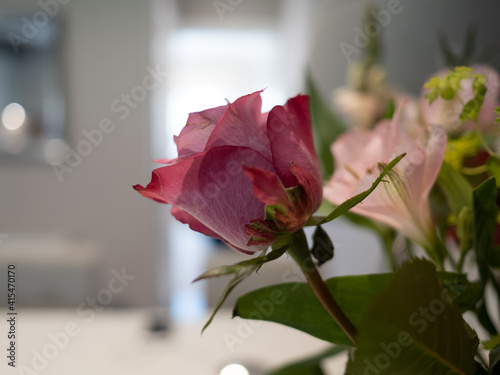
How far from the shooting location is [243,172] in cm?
16

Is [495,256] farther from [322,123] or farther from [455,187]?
[322,123]

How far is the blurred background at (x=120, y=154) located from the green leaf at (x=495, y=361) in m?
0.51

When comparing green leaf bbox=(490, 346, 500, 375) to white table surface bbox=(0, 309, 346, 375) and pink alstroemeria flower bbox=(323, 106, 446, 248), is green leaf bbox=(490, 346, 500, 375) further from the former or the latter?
white table surface bbox=(0, 309, 346, 375)

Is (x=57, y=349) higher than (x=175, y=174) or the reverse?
the reverse

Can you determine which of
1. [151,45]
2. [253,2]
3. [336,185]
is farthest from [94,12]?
[336,185]

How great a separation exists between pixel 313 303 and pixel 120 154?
338 cm

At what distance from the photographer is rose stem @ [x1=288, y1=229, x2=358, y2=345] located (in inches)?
7.0

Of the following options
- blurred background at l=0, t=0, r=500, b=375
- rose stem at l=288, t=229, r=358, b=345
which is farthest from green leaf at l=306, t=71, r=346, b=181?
blurred background at l=0, t=0, r=500, b=375

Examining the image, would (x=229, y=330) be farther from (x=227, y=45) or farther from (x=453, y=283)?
(x=227, y=45)

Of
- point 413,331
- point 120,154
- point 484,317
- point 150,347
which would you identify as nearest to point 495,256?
point 484,317

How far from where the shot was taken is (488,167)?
21cm

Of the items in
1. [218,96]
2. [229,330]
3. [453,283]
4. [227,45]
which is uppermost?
[227,45]

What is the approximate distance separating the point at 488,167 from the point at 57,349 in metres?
0.69

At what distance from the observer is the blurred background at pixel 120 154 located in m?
0.75
